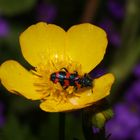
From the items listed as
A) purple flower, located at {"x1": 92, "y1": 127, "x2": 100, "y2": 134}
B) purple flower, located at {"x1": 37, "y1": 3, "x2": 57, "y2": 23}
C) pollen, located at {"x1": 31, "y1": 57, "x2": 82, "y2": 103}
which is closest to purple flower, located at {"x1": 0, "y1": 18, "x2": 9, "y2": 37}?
purple flower, located at {"x1": 37, "y1": 3, "x2": 57, "y2": 23}

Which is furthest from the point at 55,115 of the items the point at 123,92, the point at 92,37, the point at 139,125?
the point at 123,92

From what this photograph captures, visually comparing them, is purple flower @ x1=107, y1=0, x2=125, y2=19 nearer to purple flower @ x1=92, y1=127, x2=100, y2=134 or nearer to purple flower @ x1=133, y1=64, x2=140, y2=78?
purple flower @ x1=133, y1=64, x2=140, y2=78

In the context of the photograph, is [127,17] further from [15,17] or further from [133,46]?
[15,17]

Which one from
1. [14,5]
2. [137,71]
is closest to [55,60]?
[137,71]

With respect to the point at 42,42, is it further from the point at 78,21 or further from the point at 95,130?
the point at 78,21

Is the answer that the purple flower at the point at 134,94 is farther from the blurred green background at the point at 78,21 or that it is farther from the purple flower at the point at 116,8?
the purple flower at the point at 116,8
